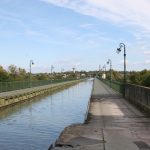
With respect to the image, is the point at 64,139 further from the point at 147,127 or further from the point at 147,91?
the point at 147,91

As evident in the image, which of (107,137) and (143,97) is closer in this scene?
(107,137)

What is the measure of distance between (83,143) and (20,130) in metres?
9.43

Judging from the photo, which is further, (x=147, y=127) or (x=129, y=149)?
(x=147, y=127)

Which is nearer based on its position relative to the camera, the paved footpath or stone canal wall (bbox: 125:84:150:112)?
the paved footpath

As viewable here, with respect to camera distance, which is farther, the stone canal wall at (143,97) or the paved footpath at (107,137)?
the stone canal wall at (143,97)

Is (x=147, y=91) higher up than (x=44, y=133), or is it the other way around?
(x=147, y=91)

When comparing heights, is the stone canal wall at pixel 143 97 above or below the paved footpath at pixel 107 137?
above

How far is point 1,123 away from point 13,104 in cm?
1741

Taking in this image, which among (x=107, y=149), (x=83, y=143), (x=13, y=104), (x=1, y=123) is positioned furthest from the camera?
(x=13, y=104)

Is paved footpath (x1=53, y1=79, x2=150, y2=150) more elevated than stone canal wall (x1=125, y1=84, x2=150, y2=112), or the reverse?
stone canal wall (x1=125, y1=84, x2=150, y2=112)

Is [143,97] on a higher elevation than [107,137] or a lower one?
higher

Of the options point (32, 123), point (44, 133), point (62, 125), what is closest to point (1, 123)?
point (32, 123)

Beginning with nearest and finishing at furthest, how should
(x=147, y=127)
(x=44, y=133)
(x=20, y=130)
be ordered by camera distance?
(x=147, y=127), (x=44, y=133), (x=20, y=130)

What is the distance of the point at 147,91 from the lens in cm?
2625
